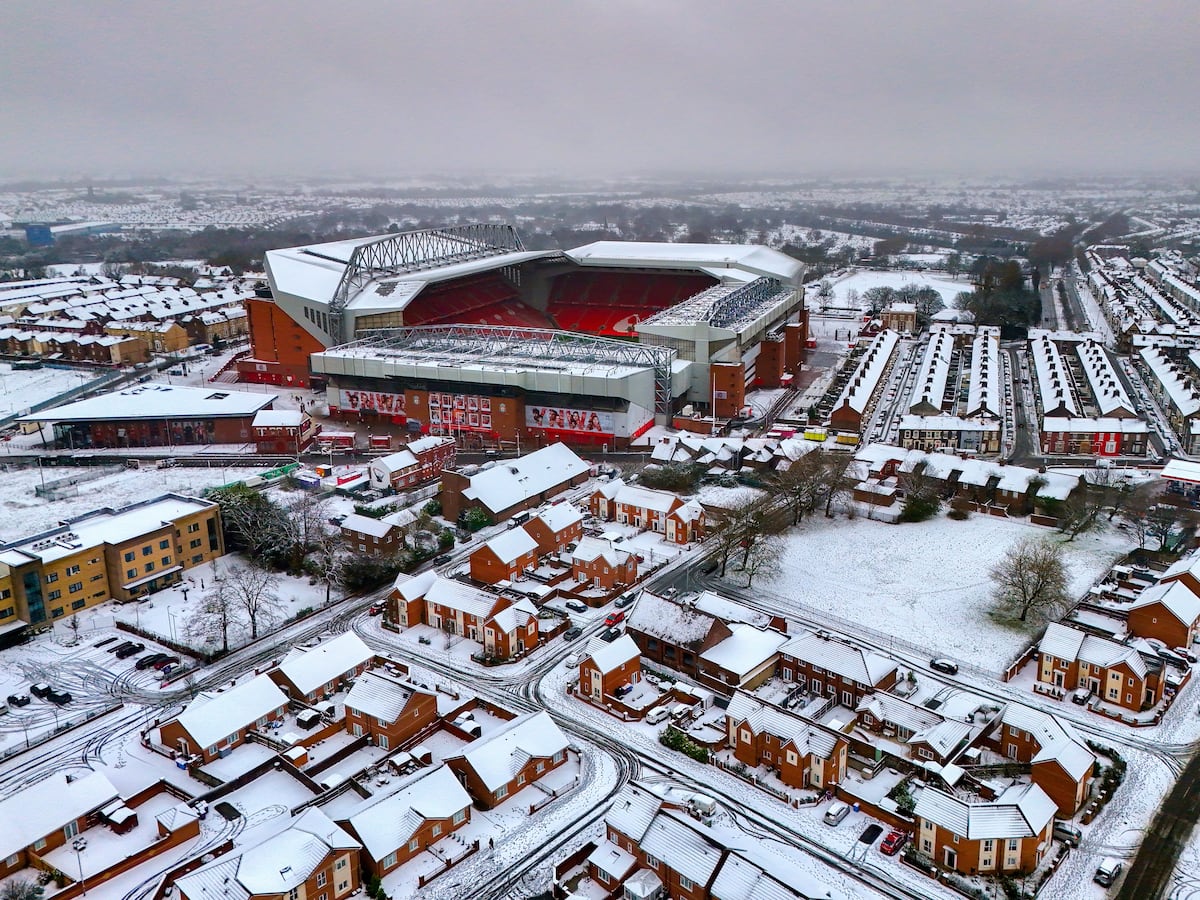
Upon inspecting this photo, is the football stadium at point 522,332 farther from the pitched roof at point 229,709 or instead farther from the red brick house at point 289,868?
the red brick house at point 289,868

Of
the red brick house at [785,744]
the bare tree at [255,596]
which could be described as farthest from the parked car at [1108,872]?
the bare tree at [255,596]

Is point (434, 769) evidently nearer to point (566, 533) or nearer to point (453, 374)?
point (566, 533)

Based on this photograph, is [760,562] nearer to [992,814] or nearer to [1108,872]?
[992,814]

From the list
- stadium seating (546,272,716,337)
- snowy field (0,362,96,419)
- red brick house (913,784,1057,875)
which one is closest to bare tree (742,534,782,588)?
red brick house (913,784,1057,875)

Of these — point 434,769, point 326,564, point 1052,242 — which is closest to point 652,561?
point 326,564

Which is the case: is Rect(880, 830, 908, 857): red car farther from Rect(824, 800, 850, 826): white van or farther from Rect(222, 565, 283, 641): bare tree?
Rect(222, 565, 283, 641): bare tree
